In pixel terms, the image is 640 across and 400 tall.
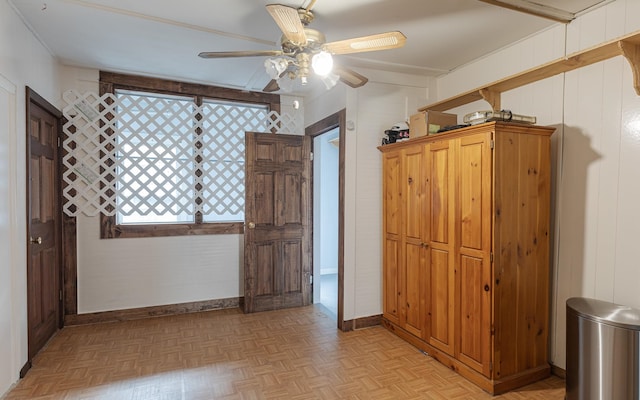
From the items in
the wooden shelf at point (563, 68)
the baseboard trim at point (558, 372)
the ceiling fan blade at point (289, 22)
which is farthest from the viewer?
the baseboard trim at point (558, 372)

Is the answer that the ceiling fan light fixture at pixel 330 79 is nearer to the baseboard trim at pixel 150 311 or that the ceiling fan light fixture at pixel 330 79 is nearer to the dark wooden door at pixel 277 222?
the dark wooden door at pixel 277 222

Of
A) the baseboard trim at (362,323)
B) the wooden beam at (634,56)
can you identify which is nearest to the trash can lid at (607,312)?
the wooden beam at (634,56)

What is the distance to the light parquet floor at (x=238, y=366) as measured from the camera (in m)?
2.14

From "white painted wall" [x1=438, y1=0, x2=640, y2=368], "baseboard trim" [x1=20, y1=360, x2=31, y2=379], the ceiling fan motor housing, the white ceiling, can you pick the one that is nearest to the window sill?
"baseboard trim" [x1=20, y1=360, x2=31, y2=379]

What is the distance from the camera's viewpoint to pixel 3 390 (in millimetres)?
2072

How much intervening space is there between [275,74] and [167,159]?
2051 millimetres

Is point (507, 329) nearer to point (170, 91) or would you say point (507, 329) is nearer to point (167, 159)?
point (167, 159)

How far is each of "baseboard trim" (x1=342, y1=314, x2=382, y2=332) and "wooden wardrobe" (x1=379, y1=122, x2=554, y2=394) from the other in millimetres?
625

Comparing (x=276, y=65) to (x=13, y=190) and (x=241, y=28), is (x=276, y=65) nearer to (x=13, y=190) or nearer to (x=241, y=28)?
(x=241, y=28)

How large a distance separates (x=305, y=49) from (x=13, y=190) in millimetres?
2066

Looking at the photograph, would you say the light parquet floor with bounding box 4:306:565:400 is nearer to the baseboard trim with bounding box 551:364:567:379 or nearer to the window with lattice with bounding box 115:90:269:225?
the baseboard trim with bounding box 551:364:567:379

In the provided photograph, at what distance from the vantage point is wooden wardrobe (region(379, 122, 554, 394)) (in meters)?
2.12

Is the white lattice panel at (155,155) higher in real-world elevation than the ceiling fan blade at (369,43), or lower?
lower

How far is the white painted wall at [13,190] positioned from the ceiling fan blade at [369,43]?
197cm
